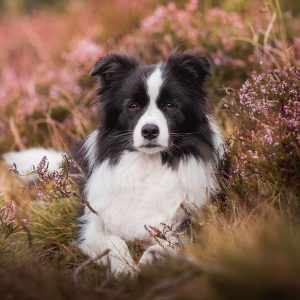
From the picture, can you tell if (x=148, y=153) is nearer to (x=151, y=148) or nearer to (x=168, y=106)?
(x=151, y=148)

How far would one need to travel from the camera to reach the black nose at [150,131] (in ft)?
12.2

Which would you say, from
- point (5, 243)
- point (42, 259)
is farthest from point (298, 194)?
point (5, 243)

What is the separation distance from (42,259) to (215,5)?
22.1 ft

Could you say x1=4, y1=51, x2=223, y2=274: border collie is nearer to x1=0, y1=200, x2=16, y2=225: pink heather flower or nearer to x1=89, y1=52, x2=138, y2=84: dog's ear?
x1=89, y1=52, x2=138, y2=84: dog's ear

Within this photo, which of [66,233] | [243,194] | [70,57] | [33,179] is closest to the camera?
[243,194]

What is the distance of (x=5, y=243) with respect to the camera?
12.8 ft

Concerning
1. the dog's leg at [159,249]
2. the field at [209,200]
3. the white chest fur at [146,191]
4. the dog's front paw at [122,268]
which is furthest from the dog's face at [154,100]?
the dog's front paw at [122,268]

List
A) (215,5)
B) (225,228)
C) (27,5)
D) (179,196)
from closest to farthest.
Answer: (225,228) → (179,196) → (215,5) → (27,5)

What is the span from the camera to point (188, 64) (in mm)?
4145

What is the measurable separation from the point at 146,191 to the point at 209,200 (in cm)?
51

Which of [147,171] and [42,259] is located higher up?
[147,171]

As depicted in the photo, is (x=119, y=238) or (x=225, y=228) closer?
(x=225, y=228)

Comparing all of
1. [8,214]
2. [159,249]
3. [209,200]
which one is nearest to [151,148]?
[209,200]

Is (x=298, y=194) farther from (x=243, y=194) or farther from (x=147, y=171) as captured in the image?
(x=147, y=171)
